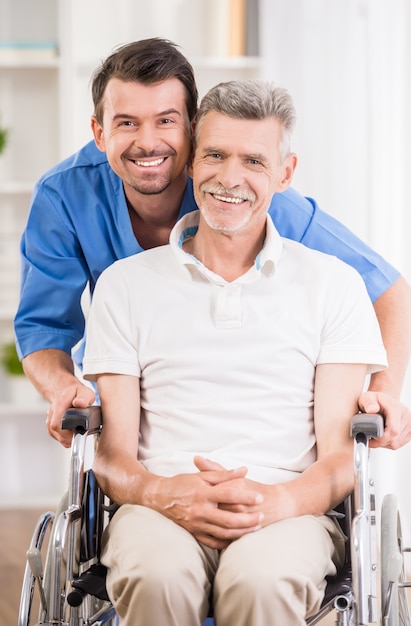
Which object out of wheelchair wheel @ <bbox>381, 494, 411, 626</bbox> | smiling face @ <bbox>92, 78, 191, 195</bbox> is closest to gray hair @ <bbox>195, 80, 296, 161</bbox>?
smiling face @ <bbox>92, 78, 191, 195</bbox>

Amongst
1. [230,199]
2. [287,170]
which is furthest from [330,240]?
[230,199]

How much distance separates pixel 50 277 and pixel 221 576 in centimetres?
94

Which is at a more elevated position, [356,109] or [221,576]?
[356,109]

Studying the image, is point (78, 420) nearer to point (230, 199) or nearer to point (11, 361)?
point (230, 199)

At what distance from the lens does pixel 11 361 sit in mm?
4098

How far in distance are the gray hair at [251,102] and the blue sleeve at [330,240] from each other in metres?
0.27

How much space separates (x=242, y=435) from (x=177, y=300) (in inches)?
→ 11.4

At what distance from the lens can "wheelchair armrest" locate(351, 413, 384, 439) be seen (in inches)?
63.8

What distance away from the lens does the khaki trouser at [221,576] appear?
1.50m

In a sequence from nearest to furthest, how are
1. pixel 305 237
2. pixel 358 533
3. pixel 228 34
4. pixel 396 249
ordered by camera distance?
pixel 358 533 < pixel 305 237 < pixel 396 249 < pixel 228 34

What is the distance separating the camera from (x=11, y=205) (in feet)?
14.0

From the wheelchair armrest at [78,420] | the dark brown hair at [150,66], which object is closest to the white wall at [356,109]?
the dark brown hair at [150,66]

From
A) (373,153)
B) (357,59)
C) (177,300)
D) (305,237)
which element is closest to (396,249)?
(373,153)

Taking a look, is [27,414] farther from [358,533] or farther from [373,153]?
[358,533]
